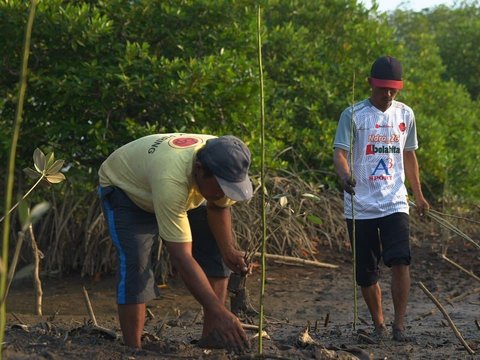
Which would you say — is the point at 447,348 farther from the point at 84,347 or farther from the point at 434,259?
the point at 434,259

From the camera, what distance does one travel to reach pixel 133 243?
4.44 metres

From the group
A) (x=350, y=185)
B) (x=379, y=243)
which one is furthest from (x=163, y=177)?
(x=379, y=243)

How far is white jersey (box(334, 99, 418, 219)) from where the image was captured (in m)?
5.42

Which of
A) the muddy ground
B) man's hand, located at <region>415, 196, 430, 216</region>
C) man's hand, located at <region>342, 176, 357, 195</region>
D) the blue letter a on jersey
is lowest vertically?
the muddy ground

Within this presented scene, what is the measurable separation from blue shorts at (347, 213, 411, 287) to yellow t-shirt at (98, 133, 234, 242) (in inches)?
52.4

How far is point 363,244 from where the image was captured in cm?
554

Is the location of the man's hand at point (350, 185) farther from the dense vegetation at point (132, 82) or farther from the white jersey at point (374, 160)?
the dense vegetation at point (132, 82)

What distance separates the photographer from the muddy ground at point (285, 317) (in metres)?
4.32

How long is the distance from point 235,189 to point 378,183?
1.77 meters

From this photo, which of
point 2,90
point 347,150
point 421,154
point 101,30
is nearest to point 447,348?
point 347,150

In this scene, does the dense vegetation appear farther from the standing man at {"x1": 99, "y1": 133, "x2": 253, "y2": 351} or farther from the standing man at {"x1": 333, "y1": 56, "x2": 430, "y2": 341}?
the standing man at {"x1": 99, "y1": 133, "x2": 253, "y2": 351}

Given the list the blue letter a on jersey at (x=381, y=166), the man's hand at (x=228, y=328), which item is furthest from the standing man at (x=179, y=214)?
the blue letter a on jersey at (x=381, y=166)

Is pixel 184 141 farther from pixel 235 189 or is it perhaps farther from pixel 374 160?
pixel 374 160

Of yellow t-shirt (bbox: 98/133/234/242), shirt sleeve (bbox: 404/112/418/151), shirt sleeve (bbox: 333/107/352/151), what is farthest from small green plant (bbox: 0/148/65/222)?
shirt sleeve (bbox: 404/112/418/151)
